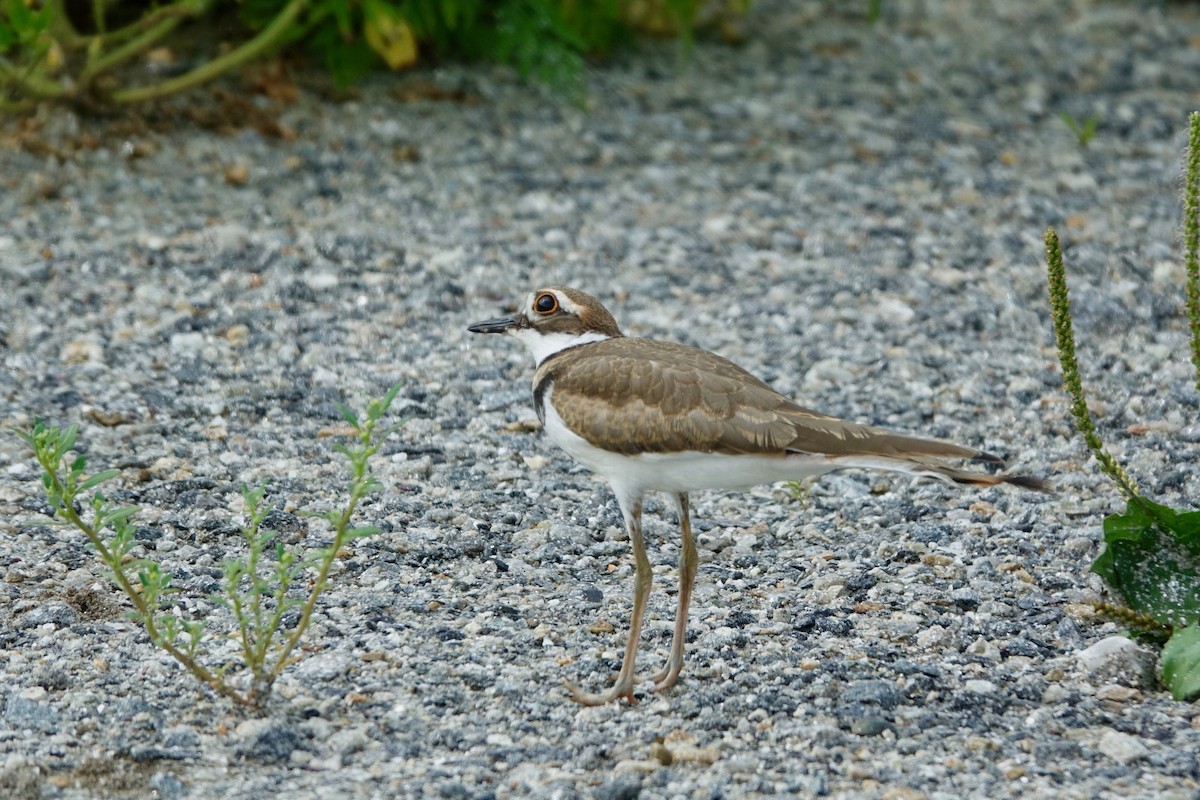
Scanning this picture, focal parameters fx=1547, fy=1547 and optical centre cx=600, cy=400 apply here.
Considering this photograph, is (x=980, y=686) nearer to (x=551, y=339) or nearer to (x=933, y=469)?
(x=933, y=469)

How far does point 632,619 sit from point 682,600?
18 centimetres

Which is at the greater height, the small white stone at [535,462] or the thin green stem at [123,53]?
the thin green stem at [123,53]

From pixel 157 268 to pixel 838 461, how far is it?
4330mm

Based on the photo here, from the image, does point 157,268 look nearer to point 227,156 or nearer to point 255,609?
point 227,156

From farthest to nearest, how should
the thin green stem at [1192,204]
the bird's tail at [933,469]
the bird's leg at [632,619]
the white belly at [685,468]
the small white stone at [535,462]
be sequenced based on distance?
the small white stone at [535,462], the bird's leg at [632,619], the white belly at [685,468], the thin green stem at [1192,204], the bird's tail at [933,469]

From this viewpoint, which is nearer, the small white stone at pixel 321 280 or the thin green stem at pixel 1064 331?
the thin green stem at pixel 1064 331

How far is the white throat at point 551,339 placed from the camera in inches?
208

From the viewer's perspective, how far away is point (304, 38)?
30.3 feet

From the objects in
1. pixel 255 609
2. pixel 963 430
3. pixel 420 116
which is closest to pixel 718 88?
pixel 420 116

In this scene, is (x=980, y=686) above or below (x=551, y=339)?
below

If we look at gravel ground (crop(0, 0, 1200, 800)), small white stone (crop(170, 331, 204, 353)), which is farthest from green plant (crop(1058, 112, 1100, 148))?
small white stone (crop(170, 331, 204, 353))

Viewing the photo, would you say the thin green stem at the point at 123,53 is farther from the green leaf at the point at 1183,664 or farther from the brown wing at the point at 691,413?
the green leaf at the point at 1183,664

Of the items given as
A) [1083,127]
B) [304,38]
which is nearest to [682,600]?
[304,38]

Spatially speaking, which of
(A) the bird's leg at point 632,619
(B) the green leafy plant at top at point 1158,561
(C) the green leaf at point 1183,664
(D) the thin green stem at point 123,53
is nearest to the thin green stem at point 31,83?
(D) the thin green stem at point 123,53
